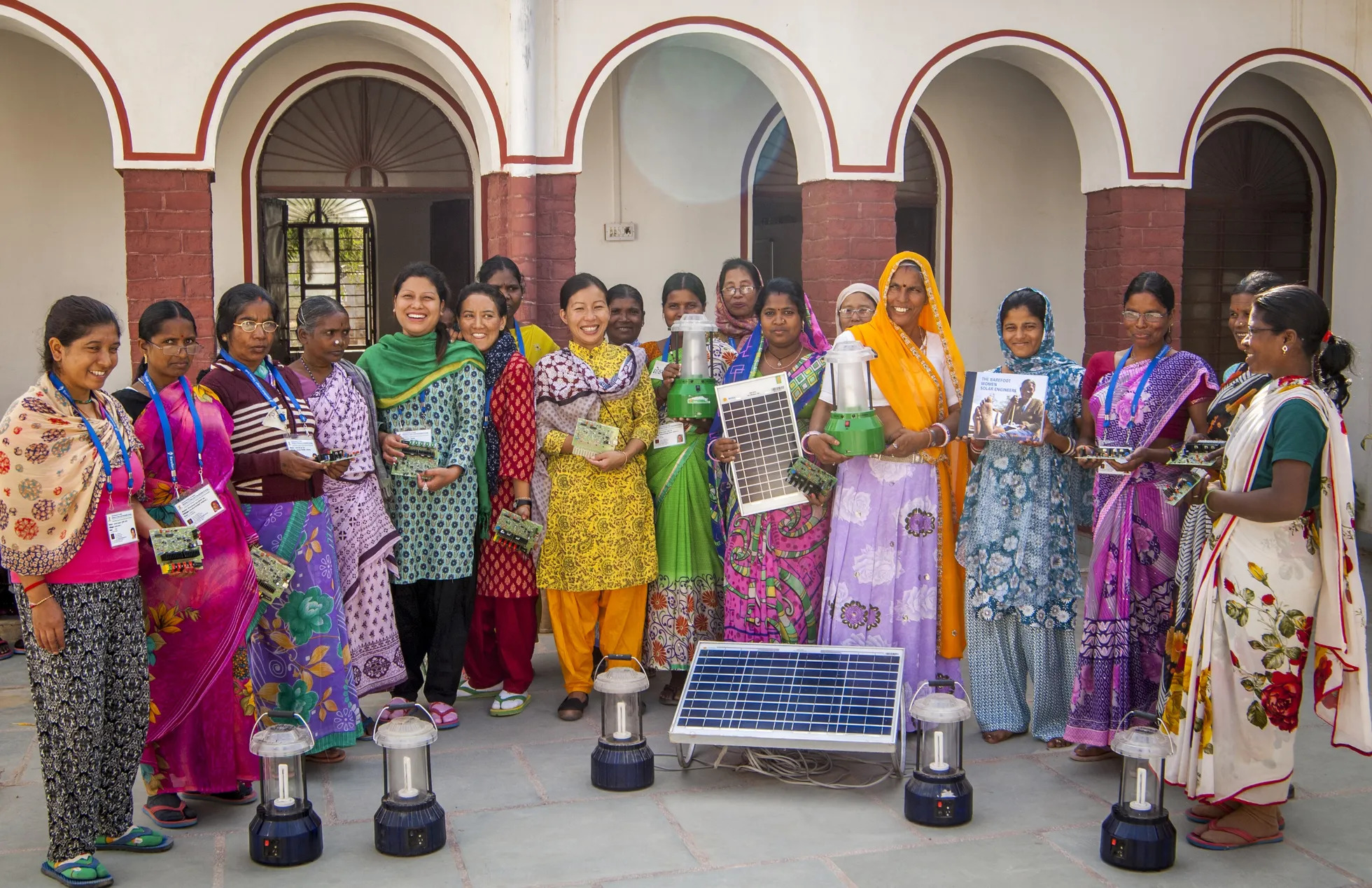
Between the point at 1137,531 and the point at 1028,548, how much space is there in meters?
0.40

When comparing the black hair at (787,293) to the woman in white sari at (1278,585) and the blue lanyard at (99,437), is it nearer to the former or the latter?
the woman in white sari at (1278,585)

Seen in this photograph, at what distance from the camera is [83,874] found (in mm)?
3639

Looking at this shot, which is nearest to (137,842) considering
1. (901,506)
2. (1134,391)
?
(901,506)

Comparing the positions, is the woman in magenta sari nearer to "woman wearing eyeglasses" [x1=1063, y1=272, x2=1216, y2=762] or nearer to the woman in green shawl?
the woman in green shawl

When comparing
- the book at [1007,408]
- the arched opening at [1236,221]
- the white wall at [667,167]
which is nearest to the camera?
the book at [1007,408]

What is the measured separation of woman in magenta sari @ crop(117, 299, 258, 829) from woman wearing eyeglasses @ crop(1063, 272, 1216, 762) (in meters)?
2.84

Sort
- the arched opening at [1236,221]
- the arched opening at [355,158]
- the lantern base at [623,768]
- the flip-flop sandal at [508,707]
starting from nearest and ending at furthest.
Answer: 1. the lantern base at [623,768]
2. the flip-flop sandal at [508,707]
3. the arched opening at [355,158]
4. the arched opening at [1236,221]

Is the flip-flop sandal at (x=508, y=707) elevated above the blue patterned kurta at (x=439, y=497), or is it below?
below

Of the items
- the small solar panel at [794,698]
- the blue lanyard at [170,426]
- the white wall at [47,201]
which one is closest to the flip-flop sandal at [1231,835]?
the small solar panel at [794,698]

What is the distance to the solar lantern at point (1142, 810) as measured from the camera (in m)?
3.71

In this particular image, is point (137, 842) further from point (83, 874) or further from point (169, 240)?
point (169, 240)

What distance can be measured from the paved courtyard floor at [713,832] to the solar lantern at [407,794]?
61 mm

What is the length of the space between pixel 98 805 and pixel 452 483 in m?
1.75

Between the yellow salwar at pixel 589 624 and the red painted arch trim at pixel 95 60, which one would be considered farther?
the red painted arch trim at pixel 95 60
